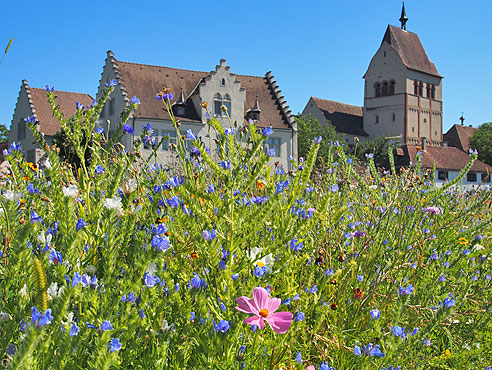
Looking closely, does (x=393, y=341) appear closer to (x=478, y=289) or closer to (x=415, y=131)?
(x=478, y=289)

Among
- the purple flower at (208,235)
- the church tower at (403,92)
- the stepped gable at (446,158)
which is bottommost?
the purple flower at (208,235)

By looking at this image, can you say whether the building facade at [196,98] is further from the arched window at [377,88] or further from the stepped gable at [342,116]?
the arched window at [377,88]

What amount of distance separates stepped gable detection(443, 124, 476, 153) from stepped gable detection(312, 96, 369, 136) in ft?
39.4

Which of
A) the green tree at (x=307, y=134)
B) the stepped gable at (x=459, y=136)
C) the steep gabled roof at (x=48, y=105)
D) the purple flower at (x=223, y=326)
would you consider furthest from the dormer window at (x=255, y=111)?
the stepped gable at (x=459, y=136)

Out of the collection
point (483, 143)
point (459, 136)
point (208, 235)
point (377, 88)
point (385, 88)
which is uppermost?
point (377, 88)

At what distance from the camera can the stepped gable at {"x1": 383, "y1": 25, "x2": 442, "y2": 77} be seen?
60094 mm

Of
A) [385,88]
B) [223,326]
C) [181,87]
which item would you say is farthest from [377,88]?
[223,326]

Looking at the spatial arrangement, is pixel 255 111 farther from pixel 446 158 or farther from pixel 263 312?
pixel 263 312

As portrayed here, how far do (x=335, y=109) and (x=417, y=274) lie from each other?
2406 inches

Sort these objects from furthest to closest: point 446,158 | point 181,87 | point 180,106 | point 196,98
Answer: point 446,158 < point 181,87 < point 196,98 < point 180,106

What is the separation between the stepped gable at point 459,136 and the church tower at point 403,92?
1861mm

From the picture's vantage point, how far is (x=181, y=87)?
32156 mm

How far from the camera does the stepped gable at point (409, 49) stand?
60.1 metres

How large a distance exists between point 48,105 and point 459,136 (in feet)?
166
